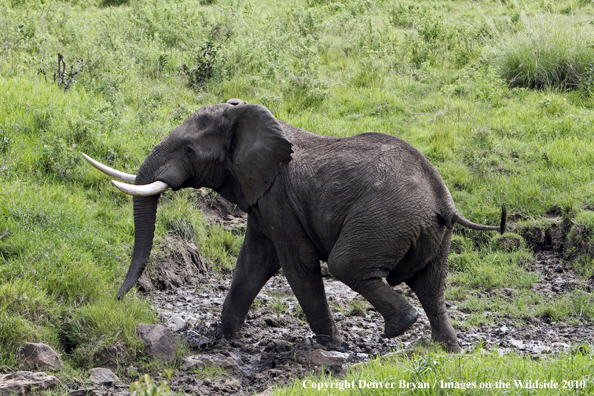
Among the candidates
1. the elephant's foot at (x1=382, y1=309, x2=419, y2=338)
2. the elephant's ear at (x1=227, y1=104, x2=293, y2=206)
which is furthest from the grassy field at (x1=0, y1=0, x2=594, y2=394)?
the elephant's ear at (x1=227, y1=104, x2=293, y2=206)

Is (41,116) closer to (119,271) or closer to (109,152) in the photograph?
(109,152)

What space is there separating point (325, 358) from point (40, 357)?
7.46 ft

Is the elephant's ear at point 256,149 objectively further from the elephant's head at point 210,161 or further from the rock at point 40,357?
the rock at point 40,357

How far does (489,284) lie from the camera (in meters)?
7.49

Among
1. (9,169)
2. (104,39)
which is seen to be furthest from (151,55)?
(9,169)

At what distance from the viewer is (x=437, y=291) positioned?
564 cm

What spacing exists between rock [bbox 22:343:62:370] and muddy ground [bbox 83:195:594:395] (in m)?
0.96

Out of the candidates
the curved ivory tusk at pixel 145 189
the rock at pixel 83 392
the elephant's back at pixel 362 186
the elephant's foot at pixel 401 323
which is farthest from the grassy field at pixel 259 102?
the elephant's back at pixel 362 186

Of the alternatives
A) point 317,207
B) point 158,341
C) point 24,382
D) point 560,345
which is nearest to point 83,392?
point 24,382

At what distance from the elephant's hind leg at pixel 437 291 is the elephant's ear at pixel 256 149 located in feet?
4.90

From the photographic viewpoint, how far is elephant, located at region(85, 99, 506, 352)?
5359mm

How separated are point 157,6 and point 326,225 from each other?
10.8m

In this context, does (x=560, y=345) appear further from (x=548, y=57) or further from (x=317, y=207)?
(x=548, y=57)

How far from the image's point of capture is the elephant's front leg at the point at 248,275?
21.0 feet
